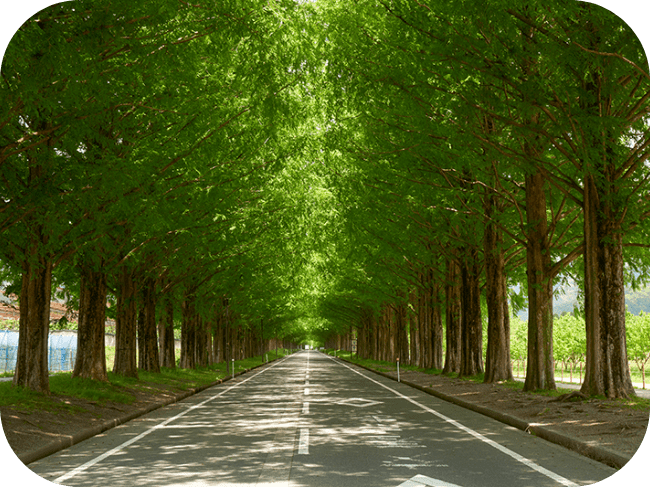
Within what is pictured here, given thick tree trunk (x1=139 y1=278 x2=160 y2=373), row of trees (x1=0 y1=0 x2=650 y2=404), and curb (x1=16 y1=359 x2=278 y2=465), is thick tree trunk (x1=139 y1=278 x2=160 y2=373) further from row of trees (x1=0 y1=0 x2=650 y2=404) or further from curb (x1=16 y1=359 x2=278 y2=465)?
curb (x1=16 y1=359 x2=278 y2=465)

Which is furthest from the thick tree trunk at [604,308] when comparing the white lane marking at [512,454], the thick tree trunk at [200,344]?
the thick tree trunk at [200,344]

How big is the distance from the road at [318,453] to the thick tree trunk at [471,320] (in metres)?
10.0

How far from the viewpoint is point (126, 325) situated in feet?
78.1

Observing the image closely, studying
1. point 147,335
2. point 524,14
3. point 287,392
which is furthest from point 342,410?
point 147,335

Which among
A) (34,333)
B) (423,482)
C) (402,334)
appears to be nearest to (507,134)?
(423,482)

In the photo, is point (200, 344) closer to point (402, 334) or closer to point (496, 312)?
point (402, 334)

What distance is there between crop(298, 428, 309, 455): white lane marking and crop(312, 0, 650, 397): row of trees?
638cm

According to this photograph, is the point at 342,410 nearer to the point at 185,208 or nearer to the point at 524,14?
the point at 185,208

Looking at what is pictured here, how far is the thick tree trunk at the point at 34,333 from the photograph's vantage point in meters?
14.9

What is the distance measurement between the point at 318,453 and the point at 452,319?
21.3 metres

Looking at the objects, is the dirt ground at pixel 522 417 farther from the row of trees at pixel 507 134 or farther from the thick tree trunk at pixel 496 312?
the thick tree trunk at pixel 496 312

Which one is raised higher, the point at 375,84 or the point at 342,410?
the point at 375,84

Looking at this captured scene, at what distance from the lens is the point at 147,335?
89.7ft

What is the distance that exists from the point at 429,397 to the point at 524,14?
12.4m
